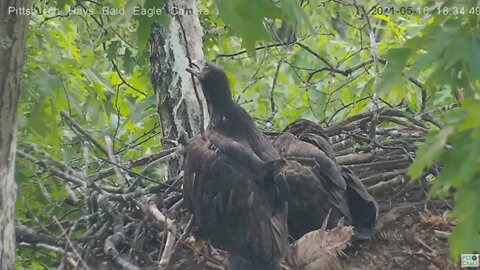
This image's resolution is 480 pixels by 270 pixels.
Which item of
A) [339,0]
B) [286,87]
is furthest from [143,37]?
[286,87]

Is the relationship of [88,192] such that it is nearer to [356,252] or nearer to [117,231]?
[117,231]

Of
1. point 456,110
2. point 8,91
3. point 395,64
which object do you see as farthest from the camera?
point 8,91

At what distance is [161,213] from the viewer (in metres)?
5.30

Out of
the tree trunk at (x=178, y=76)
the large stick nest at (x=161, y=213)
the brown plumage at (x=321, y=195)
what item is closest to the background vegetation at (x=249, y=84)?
the large stick nest at (x=161, y=213)

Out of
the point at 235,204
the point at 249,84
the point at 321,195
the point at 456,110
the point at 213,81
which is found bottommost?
the point at 321,195

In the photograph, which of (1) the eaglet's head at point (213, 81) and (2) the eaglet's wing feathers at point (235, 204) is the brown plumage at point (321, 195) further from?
(1) the eaglet's head at point (213, 81)

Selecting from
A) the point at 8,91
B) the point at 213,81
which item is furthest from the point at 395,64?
the point at 213,81

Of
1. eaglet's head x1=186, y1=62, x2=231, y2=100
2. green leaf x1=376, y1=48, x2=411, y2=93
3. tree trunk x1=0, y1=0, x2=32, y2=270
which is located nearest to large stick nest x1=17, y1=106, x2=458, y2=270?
eaglet's head x1=186, y1=62, x2=231, y2=100

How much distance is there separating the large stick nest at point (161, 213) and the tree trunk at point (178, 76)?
31 cm

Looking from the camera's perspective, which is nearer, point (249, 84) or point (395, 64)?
point (395, 64)

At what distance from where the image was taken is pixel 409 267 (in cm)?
524

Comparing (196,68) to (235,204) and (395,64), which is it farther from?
(395,64)

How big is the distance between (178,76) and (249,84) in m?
0.87

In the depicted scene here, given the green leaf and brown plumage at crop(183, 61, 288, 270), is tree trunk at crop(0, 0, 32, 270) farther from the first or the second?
brown plumage at crop(183, 61, 288, 270)
